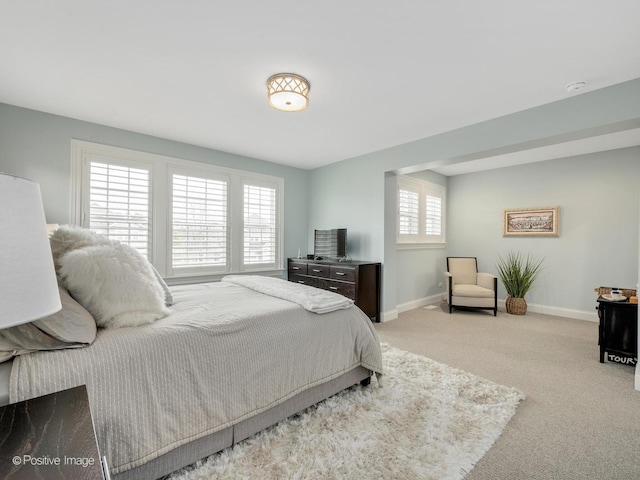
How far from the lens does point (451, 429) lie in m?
1.85

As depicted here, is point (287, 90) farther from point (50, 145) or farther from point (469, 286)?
point (469, 286)

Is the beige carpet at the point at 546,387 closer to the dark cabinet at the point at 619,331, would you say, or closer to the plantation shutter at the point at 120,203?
the dark cabinet at the point at 619,331

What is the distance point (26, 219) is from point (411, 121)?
333 cm

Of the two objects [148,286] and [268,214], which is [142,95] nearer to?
[148,286]

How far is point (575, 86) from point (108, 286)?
3638 millimetres

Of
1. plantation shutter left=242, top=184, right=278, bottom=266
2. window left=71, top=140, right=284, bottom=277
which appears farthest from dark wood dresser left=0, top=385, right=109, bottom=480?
plantation shutter left=242, top=184, right=278, bottom=266

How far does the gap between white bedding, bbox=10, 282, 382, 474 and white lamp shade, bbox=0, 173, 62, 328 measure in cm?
79

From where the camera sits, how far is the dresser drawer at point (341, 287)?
13.1ft

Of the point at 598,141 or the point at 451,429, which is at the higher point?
the point at 598,141

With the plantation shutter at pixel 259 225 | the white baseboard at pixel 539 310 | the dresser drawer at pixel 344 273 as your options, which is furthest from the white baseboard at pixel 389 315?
the plantation shutter at pixel 259 225

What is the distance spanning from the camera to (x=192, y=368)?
1490 millimetres

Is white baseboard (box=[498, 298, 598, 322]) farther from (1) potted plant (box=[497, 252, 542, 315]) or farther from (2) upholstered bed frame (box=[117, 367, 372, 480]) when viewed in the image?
(2) upholstered bed frame (box=[117, 367, 372, 480])

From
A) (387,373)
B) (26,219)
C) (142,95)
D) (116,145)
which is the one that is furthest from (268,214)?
(26,219)

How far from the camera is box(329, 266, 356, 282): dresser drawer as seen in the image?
4.02 m
